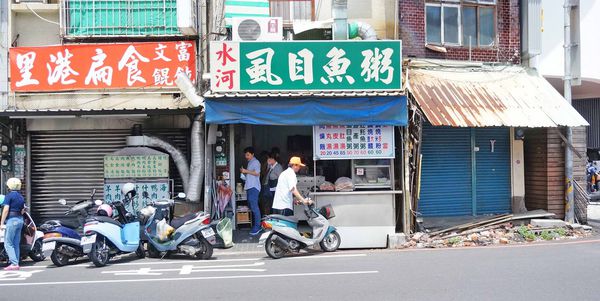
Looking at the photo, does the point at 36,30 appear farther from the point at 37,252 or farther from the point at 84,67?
the point at 37,252

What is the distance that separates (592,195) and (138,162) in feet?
44.1

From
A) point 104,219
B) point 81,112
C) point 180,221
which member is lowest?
point 180,221

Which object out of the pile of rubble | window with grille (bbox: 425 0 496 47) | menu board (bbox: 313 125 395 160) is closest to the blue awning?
menu board (bbox: 313 125 395 160)

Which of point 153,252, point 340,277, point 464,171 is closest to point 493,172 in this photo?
point 464,171

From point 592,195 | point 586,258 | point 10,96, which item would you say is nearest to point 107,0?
point 10,96

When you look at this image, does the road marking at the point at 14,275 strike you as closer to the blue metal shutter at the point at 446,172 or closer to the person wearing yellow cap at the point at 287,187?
the person wearing yellow cap at the point at 287,187

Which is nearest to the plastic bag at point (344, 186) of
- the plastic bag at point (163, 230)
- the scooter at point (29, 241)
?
the plastic bag at point (163, 230)

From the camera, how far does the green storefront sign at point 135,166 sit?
41.4ft

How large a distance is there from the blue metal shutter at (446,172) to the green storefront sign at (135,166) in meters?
6.15

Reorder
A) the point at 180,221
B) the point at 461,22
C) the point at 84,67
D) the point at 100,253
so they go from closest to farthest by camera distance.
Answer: the point at 100,253 < the point at 180,221 < the point at 84,67 < the point at 461,22

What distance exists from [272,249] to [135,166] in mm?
4170

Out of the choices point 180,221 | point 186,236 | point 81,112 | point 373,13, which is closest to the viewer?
point 186,236

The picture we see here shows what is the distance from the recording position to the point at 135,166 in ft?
41.4

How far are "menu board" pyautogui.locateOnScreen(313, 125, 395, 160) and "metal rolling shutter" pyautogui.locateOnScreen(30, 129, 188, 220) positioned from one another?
3.65m
